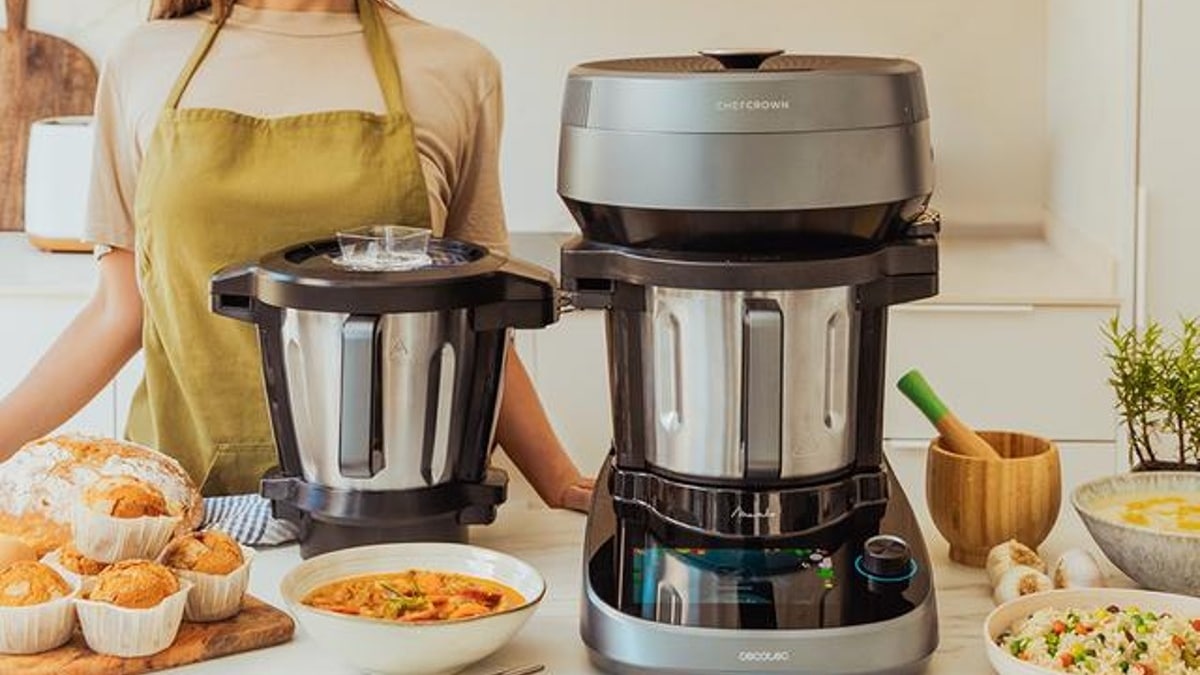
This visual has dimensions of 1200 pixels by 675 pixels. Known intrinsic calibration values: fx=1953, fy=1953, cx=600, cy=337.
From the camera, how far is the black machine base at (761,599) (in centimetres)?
143

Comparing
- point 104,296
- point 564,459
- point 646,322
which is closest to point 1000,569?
point 646,322

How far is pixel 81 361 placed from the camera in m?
2.03

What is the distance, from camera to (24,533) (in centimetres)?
162

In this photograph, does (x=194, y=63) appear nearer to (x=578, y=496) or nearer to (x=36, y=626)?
(x=578, y=496)

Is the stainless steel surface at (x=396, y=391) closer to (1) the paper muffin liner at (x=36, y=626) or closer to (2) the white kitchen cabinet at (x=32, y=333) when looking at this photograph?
(1) the paper muffin liner at (x=36, y=626)

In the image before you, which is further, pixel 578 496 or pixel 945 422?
pixel 578 496

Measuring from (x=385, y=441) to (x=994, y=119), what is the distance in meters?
2.38

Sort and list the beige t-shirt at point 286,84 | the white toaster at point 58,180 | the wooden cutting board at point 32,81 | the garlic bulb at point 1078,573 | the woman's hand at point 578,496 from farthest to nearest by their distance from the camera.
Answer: the wooden cutting board at point 32,81 → the white toaster at point 58,180 → the beige t-shirt at point 286,84 → the woman's hand at point 578,496 → the garlic bulb at point 1078,573

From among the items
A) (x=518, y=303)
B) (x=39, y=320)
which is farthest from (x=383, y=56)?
(x=39, y=320)

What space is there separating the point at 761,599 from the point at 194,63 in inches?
35.4

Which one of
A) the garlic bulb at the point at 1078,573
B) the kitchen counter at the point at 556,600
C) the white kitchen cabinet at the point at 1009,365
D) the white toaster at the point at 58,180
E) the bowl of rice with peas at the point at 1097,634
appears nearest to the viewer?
the bowl of rice with peas at the point at 1097,634

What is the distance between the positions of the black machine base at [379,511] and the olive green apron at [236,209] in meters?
0.34

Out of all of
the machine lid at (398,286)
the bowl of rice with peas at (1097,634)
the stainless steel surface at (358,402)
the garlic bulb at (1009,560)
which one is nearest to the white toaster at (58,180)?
the machine lid at (398,286)

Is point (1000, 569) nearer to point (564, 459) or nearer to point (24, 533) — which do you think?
point (564, 459)
